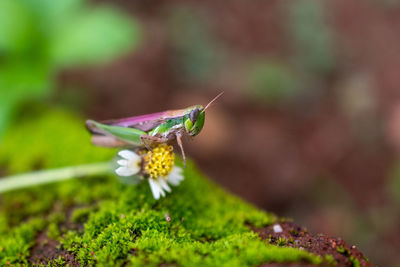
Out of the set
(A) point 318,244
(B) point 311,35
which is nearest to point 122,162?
(A) point 318,244

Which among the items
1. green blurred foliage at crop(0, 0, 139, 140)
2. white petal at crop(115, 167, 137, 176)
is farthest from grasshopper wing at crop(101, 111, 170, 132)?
green blurred foliage at crop(0, 0, 139, 140)

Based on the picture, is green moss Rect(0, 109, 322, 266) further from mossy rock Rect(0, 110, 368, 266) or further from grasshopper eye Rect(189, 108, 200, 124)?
grasshopper eye Rect(189, 108, 200, 124)

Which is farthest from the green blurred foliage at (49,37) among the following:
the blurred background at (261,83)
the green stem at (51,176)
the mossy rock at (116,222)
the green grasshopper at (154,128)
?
the green grasshopper at (154,128)

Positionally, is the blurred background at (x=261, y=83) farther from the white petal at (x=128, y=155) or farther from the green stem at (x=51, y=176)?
the white petal at (x=128, y=155)

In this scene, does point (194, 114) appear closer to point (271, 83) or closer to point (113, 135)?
point (113, 135)

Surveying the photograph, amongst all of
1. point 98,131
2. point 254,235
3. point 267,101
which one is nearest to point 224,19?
point 267,101

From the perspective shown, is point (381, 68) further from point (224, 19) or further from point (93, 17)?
point (93, 17)
